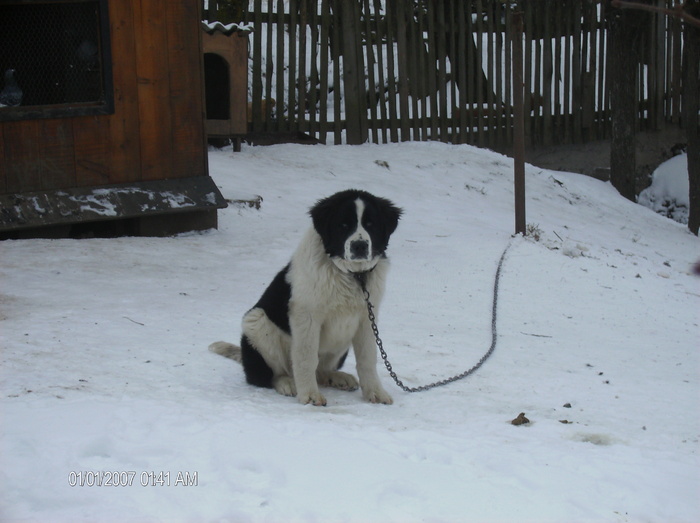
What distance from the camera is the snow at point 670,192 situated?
49.0ft

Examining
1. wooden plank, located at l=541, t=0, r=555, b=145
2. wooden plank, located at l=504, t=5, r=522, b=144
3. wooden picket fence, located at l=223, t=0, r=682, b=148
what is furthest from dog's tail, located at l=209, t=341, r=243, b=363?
wooden plank, located at l=541, t=0, r=555, b=145

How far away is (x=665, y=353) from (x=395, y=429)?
3.20 m

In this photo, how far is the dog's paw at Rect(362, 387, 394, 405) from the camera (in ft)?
15.2

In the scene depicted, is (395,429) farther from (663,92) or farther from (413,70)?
(663,92)

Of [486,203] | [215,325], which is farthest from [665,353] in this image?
[486,203]

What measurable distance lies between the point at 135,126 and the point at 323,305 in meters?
4.91

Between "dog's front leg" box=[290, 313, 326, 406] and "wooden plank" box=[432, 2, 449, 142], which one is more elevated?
"wooden plank" box=[432, 2, 449, 142]

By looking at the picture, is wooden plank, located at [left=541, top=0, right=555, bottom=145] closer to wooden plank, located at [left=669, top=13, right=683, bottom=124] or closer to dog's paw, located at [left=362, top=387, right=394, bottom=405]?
wooden plank, located at [left=669, top=13, right=683, bottom=124]

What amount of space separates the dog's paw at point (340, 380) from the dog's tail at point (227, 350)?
0.62 metres

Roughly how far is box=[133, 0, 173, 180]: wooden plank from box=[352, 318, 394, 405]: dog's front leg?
4.76 m

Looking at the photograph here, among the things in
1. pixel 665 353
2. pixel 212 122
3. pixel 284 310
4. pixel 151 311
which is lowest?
pixel 665 353

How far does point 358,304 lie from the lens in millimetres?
4590

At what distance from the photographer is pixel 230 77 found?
37.8ft

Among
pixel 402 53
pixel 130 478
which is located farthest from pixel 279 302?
pixel 402 53
